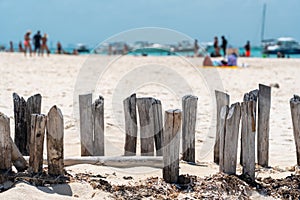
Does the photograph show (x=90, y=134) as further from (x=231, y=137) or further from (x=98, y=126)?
(x=231, y=137)

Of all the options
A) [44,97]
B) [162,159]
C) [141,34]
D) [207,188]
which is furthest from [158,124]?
[44,97]

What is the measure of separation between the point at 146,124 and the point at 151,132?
0.10m

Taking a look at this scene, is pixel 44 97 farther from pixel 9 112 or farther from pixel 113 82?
pixel 113 82

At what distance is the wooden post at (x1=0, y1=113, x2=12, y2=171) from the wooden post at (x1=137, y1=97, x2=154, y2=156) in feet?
4.17

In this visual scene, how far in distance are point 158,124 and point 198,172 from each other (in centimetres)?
59

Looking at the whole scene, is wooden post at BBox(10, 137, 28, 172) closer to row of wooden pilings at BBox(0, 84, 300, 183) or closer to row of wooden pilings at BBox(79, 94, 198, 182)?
row of wooden pilings at BBox(0, 84, 300, 183)

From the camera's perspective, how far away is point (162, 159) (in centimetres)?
378

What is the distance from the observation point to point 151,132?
13.3 ft

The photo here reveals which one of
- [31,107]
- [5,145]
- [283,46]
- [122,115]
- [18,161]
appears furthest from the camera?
[283,46]

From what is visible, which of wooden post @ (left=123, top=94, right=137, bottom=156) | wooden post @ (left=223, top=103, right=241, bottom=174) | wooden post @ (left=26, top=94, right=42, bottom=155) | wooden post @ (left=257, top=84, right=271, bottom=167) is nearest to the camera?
wooden post @ (left=223, top=103, right=241, bottom=174)

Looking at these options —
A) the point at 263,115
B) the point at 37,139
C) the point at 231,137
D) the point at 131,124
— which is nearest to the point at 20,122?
the point at 37,139

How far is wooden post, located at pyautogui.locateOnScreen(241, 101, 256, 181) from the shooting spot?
3523 mm

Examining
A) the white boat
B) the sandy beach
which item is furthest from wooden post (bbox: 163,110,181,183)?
the white boat

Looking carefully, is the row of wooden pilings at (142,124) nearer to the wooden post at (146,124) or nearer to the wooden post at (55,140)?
the wooden post at (146,124)
